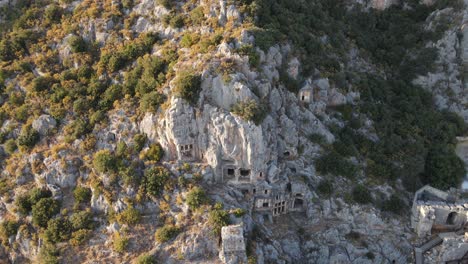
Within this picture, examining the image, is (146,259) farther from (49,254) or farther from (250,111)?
(250,111)

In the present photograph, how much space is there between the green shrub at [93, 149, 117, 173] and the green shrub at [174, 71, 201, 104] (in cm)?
1060

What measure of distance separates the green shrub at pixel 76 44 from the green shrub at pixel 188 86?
54.6 ft

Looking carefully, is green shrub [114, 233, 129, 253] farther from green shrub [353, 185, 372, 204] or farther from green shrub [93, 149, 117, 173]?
green shrub [353, 185, 372, 204]

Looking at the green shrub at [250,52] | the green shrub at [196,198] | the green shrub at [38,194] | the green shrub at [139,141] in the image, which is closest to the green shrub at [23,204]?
the green shrub at [38,194]

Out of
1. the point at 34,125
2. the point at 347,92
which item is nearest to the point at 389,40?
the point at 347,92

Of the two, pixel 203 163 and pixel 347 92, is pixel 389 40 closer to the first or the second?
pixel 347 92

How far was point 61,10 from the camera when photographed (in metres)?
59.4

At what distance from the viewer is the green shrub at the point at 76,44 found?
55625mm

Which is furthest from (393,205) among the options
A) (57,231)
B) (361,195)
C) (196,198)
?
(57,231)

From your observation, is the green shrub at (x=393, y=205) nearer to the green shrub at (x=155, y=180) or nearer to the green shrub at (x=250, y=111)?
the green shrub at (x=250, y=111)

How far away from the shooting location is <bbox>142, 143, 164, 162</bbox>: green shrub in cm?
4869

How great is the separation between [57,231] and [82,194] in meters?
4.67

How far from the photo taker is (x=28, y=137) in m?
51.3

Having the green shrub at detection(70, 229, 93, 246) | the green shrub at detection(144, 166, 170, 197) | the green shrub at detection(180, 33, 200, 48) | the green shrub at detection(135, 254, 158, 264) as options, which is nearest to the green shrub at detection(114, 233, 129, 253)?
the green shrub at detection(135, 254, 158, 264)
